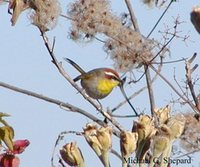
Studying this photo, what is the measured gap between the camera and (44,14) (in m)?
3.52

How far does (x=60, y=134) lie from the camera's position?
7.34 ft

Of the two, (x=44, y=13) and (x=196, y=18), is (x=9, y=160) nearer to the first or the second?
(x=196, y=18)

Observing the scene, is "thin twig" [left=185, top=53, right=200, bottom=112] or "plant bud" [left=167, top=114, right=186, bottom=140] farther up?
"thin twig" [left=185, top=53, right=200, bottom=112]

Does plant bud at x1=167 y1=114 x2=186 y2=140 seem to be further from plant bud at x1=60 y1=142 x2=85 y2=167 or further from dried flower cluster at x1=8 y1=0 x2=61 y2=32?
dried flower cluster at x1=8 y1=0 x2=61 y2=32

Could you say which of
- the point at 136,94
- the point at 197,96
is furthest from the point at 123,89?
the point at 197,96

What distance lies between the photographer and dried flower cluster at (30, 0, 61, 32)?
342 cm

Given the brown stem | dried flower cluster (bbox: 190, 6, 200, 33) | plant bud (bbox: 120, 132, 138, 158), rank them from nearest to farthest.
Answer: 1. plant bud (bbox: 120, 132, 138, 158)
2. dried flower cluster (bbox: 190, 6, 200, 33)
3. the brown stem

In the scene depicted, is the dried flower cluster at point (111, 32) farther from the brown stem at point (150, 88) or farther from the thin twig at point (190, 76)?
the thin twig at point (190, 76)

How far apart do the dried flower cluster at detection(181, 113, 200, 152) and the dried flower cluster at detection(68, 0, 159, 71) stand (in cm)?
94

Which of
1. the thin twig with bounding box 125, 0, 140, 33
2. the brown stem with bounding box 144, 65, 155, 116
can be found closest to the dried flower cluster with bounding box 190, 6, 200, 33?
the brown stem with bounding box 144, 65, 155, 116

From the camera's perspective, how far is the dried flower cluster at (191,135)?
9.93ft

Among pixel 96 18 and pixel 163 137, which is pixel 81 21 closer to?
pixel 96 18

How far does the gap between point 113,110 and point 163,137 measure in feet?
7.44

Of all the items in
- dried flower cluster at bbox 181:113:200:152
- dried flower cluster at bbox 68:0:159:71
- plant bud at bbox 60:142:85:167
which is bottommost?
plant bud at bbox 60:142:85:167
